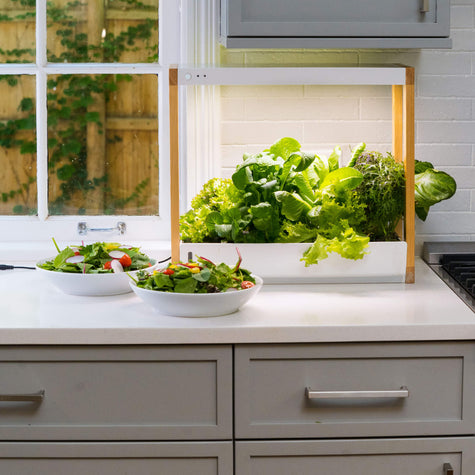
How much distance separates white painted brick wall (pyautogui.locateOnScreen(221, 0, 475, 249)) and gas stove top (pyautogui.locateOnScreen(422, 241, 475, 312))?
29cm

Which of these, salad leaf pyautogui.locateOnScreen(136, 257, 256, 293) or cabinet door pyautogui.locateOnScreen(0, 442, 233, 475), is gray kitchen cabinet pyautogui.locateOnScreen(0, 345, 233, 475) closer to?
cabinet door pyautogui.locateOnScreen(0, 442, 233, 475)

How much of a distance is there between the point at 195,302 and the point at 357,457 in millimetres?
491

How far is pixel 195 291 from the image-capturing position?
1.72m

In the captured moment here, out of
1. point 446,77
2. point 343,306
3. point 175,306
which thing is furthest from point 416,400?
point 446,77

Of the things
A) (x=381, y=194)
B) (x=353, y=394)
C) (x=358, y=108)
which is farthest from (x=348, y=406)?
(x=358, y=108)

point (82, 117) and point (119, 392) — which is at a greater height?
point (82, 117)

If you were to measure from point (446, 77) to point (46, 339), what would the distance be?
4.84 feet

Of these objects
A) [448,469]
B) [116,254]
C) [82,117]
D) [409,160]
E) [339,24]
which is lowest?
[448,469]

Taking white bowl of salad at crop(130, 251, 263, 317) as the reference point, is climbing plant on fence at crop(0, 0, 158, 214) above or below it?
above

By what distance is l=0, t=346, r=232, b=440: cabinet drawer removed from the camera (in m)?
1.65

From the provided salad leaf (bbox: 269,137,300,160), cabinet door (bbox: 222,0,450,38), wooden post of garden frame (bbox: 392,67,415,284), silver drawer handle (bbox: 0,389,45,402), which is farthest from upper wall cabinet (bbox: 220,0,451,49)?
silver drawer handle (bbox: 0,389,45,402)

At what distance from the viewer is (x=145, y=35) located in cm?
247

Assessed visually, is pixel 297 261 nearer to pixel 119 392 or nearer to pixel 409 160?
pixel 409 160

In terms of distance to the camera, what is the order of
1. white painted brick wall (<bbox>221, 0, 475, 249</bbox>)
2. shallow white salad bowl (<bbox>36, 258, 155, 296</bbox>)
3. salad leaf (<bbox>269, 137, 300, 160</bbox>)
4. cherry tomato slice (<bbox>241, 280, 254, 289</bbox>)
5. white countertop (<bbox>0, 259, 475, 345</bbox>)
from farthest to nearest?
1. white painted brick wall (<bbox>221, 0, 475, 249</bbox>)
2. salad leaf (<bbox>269, 137, 300, 160</bbox>)
3. shallow white salad bowl (<bbox>36, 258, 155, 296</bbox>)
4. cherry tomato slice (<bbox>241, 280, 254, 289</bbox>)
5. white countertop (<bbox>0, 259, 475, 345</bbox>)
